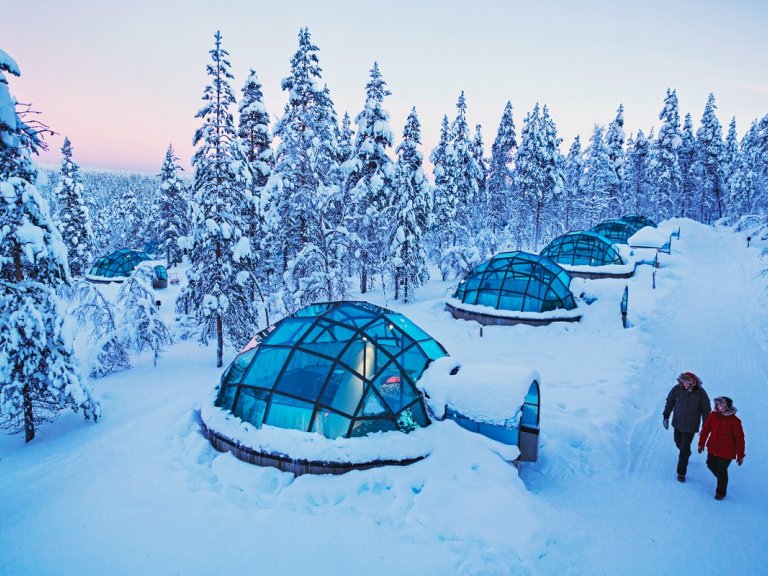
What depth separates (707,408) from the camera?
290 inches

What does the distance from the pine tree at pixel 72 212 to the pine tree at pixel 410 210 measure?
27012mm

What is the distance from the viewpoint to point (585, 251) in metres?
27.3

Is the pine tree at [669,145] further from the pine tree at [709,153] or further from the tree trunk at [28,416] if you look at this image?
the tree trunk at [28,416]

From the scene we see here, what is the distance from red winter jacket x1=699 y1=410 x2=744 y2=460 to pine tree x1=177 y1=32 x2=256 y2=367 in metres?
13.9

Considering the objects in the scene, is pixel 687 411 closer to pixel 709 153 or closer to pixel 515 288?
pixel 515 288

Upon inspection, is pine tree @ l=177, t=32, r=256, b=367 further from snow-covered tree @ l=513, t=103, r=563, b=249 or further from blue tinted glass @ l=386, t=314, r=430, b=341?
snow-covered tree @ l=513, t=103, r=563, b=249

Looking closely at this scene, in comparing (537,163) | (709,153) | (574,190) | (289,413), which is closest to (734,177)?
(709,153)

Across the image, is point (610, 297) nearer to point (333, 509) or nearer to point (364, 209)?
point (364, 209)

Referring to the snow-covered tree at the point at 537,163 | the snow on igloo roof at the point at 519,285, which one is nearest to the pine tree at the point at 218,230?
the snow on igloo roof at the point at 519,285

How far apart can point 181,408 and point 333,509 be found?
583 centimetres

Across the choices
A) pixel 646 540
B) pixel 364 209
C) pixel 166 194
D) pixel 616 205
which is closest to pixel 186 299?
pixel 364 209

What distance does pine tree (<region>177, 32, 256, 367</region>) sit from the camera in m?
14.8

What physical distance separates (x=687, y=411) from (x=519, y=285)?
12003 mm

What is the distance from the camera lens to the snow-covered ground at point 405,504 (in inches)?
227
